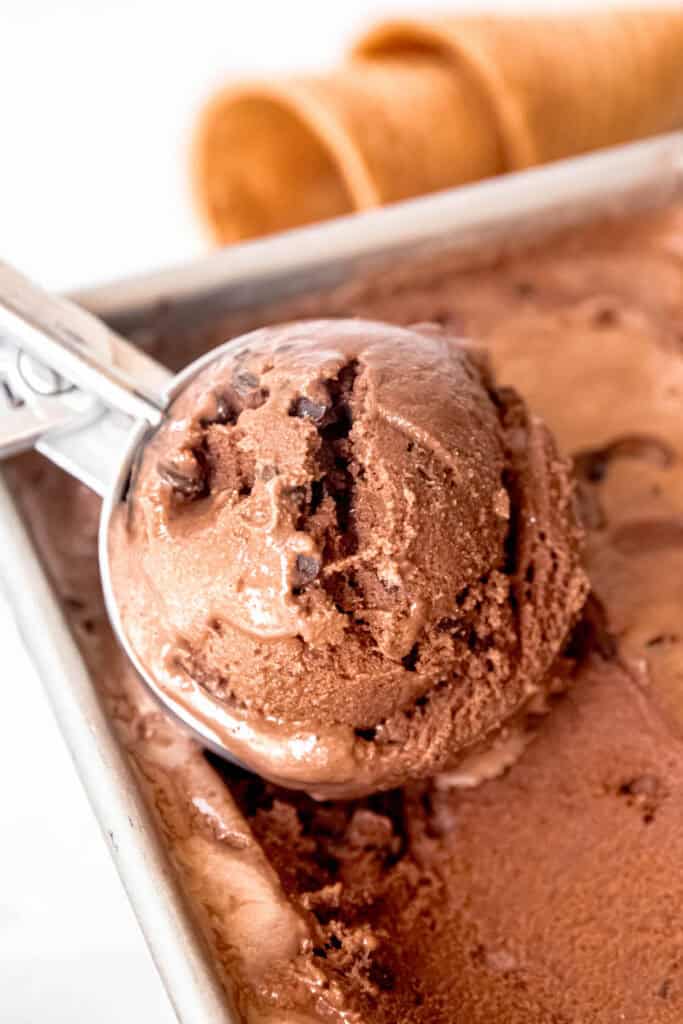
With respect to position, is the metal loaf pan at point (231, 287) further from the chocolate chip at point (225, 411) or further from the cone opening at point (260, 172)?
the cone opening at point (260, 172)

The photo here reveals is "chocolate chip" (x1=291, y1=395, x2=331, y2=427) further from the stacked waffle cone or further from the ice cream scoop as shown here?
the stacked waffle cone

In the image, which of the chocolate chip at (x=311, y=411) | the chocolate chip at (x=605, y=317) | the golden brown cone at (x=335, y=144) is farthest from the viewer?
the golden brown cone at (x=335, y=144)

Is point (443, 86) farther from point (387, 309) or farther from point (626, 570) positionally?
point (626, 570)

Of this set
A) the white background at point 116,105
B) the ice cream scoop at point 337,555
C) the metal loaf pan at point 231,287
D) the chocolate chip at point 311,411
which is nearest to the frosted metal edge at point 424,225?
the metal loaf pan at point 231,287

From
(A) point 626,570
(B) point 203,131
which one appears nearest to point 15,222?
(B) point 203,131

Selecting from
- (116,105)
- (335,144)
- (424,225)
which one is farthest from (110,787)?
(116,105)

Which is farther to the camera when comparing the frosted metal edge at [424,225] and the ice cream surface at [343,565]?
the frosted metal edge at [424,225]

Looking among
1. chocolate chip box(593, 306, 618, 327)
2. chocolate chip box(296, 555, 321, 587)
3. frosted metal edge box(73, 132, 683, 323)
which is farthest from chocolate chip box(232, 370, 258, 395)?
chocolate chip box(593, 306, 618, 327)
